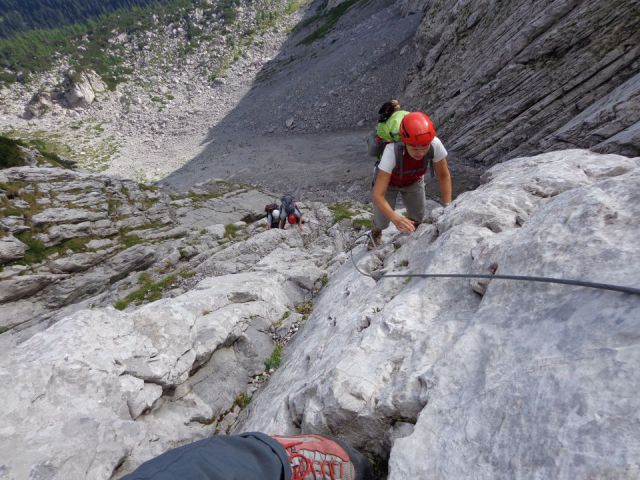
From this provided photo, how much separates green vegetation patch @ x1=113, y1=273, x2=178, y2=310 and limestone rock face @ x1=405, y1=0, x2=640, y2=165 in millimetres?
17321

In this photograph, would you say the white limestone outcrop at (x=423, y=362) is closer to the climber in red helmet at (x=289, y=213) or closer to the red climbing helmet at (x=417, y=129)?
the red climbing helmet at (x=417, y=129)

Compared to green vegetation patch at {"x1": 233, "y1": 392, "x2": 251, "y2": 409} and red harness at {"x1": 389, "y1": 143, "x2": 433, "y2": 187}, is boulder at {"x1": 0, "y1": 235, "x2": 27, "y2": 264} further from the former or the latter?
red harness at {"x1": 389, "y1": 143, "x2": 433, "y2": 187}

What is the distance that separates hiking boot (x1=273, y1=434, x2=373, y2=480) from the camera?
362 centimetres

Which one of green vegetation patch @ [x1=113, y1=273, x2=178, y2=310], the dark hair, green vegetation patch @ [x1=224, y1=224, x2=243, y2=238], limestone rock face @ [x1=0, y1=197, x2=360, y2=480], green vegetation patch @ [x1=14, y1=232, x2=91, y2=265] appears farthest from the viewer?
green vegetation patch @ [x1=224, y1=224, x2=243, y2=238]

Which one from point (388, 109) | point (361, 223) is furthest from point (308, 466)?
point (361, 223)

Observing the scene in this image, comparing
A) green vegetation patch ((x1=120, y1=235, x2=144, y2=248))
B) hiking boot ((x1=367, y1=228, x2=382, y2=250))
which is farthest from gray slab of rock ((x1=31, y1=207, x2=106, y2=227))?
hiking boot ((x1=367, y1=228, x2=382, y2=250))

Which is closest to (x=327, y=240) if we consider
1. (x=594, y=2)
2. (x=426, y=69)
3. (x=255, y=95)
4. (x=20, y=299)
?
(x=20, y=299)

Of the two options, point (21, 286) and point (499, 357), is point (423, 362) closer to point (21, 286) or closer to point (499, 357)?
point (499, 357)

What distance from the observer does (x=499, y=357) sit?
3.31m

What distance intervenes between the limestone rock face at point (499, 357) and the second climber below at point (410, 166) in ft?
2.95

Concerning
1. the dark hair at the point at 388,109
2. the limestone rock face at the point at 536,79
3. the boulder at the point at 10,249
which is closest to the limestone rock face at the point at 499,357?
the dark hair at the point at 388,109

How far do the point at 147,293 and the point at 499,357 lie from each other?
1469 centimetres

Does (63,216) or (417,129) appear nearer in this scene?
(417,129)

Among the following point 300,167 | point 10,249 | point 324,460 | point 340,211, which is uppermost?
point 10,249
